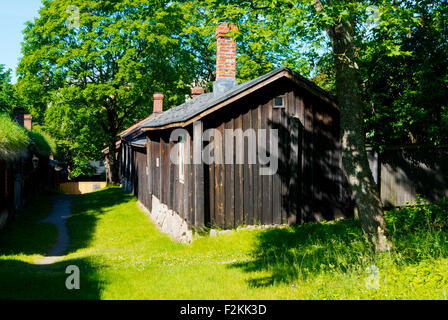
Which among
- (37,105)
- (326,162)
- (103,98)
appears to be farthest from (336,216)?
(37,105)

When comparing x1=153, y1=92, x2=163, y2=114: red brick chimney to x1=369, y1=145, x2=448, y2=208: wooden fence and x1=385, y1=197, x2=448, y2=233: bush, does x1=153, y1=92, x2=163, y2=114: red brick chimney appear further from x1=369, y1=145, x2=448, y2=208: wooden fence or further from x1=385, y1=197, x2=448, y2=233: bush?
x1=385, y1=197, x2=448, y2=233: bush

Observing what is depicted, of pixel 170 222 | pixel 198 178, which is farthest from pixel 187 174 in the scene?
pixel 170 222

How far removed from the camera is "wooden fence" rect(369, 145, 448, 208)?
13.9 m

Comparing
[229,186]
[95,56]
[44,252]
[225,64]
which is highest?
[95,56]

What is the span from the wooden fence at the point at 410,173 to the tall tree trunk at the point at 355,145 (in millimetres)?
5679

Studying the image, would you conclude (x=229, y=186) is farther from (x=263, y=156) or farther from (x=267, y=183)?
(x=263, y=156)

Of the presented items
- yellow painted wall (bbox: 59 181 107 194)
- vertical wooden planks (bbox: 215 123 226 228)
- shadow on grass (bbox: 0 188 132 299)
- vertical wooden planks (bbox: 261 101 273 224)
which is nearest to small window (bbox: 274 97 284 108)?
vertical wooden planks (bbox: 261 101 273 224)

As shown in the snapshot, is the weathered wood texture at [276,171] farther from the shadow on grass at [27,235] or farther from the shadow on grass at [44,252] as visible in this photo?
the shadow on grass at [27,235]

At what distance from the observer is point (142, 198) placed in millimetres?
21844

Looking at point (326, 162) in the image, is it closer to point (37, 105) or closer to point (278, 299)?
point (278, 299)

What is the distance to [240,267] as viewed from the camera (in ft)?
29.8

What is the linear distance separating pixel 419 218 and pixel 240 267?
5319 mm

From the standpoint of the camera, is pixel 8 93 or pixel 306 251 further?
pixel 8 93

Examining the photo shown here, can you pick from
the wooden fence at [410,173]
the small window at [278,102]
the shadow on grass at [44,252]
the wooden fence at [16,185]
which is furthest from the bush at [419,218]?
the wooden fence at [16,185]
